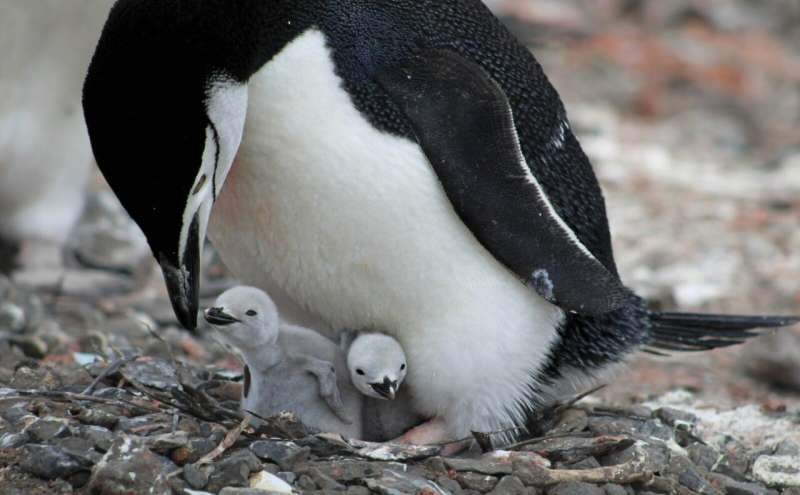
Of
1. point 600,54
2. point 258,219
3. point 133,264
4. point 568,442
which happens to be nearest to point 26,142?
point 133,264

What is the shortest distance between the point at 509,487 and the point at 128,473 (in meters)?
0.85

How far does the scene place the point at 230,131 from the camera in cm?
Answer: 327

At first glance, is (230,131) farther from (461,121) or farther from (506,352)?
(506,352)

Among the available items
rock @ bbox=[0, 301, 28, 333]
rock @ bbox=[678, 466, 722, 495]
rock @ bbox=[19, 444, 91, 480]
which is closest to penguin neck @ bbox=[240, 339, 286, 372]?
rock @ bbox=[19, 444, 91, 480]

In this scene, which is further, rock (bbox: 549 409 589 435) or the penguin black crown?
rock (bbox: 549 409 589 435)

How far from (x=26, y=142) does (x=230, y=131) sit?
9.63 ft

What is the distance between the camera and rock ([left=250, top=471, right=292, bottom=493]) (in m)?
3.11

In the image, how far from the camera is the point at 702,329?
4164 mm

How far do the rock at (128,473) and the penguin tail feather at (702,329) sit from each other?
5.30ft

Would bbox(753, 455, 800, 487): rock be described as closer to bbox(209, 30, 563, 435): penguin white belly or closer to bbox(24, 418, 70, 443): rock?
bbox(209, 30, 563, 435): penguin white belly

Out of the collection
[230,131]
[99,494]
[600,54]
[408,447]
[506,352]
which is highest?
[600,54]

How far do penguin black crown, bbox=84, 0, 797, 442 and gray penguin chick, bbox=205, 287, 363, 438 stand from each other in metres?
0.10

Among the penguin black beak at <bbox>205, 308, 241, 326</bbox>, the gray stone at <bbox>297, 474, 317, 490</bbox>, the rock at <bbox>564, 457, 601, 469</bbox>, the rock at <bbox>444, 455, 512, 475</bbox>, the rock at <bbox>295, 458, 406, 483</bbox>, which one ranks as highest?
the penguin black beak at <bbox>205, 308, 241, 326</bbox>

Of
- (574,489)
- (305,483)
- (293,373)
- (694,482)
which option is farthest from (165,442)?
(694,482)
